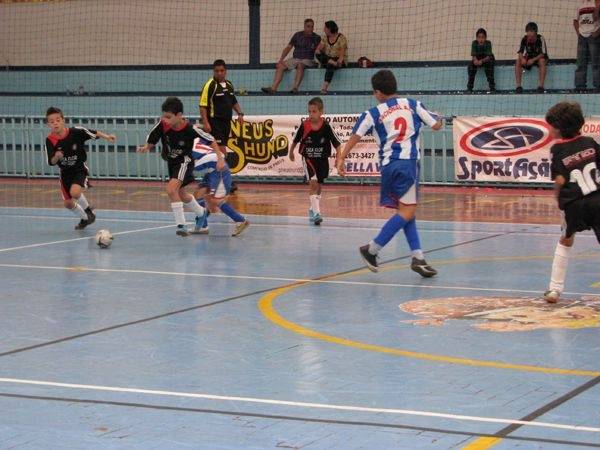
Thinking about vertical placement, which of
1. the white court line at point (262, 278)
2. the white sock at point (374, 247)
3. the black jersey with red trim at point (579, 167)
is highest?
the black jersey with red trim at point (579, 167)

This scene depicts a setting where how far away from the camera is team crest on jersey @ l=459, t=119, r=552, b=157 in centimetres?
2208

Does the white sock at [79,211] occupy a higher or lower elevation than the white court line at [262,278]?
higher

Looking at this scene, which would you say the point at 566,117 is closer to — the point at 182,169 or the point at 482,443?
the point at 482,443

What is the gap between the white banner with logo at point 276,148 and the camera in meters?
23.9

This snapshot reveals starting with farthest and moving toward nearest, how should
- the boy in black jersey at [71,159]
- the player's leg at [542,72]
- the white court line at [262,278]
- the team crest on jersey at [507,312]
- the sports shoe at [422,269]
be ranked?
1. the player's leg at [542,72]
2. the boy in black jersey at [71,159]
3. the sports shoe at [422,269]
4. the white court line at [262,278]
5. the team crest on jersey at [507,312]

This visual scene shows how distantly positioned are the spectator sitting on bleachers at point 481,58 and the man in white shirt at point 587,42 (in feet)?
6.18

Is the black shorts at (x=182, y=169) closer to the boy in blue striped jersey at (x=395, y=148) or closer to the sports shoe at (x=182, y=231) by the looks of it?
the sports shoe at (x=182, y=231)

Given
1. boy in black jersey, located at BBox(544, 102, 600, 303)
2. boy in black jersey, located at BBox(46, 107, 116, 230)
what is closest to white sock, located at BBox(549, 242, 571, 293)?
boy in black jersey, located at BBox(544, 102, 600, 303)

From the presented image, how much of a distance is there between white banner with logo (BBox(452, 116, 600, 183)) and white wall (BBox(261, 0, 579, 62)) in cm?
415

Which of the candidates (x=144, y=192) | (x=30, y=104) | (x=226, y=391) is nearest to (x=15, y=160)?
(x=30, y=104)

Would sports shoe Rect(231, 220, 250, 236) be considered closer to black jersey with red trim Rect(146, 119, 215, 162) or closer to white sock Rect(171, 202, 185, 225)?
white sock Rect(171, 202, 185, 225)

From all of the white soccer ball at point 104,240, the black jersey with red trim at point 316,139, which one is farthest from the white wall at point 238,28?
the white soccer ball at point 104,240

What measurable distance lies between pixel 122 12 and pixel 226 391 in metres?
25.6

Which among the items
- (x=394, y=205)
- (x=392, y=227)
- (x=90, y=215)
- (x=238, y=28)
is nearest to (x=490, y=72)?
(x=238, y=28)
